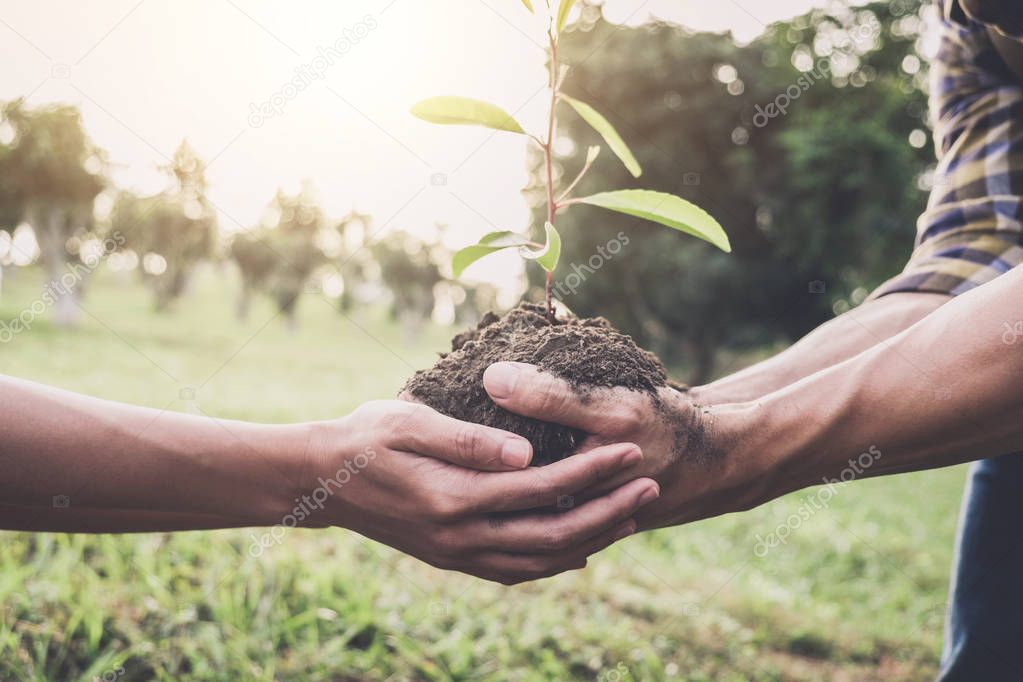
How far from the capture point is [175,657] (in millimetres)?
2514

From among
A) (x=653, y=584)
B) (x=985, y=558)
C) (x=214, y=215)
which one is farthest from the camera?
(x=214, y=215)

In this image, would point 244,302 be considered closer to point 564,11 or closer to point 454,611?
point 454,611

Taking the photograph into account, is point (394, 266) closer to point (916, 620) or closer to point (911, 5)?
point (911, 5)

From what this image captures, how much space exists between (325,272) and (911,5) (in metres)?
25.1

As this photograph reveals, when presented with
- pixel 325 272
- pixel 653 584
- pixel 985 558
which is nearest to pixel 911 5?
pixel 653 584

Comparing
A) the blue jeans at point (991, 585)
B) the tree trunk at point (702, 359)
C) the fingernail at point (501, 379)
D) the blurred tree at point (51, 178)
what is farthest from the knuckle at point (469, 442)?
the blurred tree at point (51, 178)

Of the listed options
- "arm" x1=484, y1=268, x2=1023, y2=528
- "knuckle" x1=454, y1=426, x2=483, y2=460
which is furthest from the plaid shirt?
"knuckle" x1=454, y1=426, x2=483, y2=460

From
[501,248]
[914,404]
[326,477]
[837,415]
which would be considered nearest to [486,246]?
[501,248]

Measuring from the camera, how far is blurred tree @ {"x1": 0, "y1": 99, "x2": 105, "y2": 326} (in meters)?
15.6

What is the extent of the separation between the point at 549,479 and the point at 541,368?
9.2 inches

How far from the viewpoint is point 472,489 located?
1.34 meters

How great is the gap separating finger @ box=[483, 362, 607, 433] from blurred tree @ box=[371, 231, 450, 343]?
28291mm

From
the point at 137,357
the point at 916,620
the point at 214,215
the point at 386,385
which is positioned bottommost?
the point at 916,620

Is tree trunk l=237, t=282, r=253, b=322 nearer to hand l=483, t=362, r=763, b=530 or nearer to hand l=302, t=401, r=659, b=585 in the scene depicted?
hand l=302, t=401, r=659, b=585
